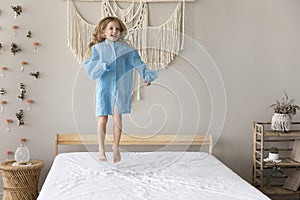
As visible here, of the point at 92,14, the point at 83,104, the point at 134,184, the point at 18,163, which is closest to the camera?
the point at 134,184

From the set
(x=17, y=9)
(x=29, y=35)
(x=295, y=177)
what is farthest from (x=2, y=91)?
(x=295, y=177)

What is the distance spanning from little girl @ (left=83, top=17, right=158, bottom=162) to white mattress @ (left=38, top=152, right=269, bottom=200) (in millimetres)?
473

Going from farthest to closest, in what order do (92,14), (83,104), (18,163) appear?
(92,14) → (18,163) → (83,104)

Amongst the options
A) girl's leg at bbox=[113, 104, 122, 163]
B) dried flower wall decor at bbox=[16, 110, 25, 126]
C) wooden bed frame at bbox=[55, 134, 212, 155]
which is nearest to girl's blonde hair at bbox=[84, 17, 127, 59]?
girl's leg at bbox=[113, 104, 122, 163]

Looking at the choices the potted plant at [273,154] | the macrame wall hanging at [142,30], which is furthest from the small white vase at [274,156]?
the macrame wall hanging at [142,30]

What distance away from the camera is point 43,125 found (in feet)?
14.4

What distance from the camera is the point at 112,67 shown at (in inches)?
123

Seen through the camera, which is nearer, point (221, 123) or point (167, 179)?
point (167, 179)

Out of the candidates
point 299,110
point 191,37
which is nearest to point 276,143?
point 299,110

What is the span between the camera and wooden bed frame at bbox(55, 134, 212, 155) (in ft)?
14.0

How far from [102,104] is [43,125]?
4.34 feet

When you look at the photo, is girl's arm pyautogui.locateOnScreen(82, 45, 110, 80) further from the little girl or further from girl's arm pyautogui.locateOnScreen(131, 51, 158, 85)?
girl's arm pyautogui.locateOnScreen(131, 51, 158, 85)

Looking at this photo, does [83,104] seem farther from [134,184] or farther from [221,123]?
[221,123]

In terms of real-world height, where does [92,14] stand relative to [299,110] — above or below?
above
